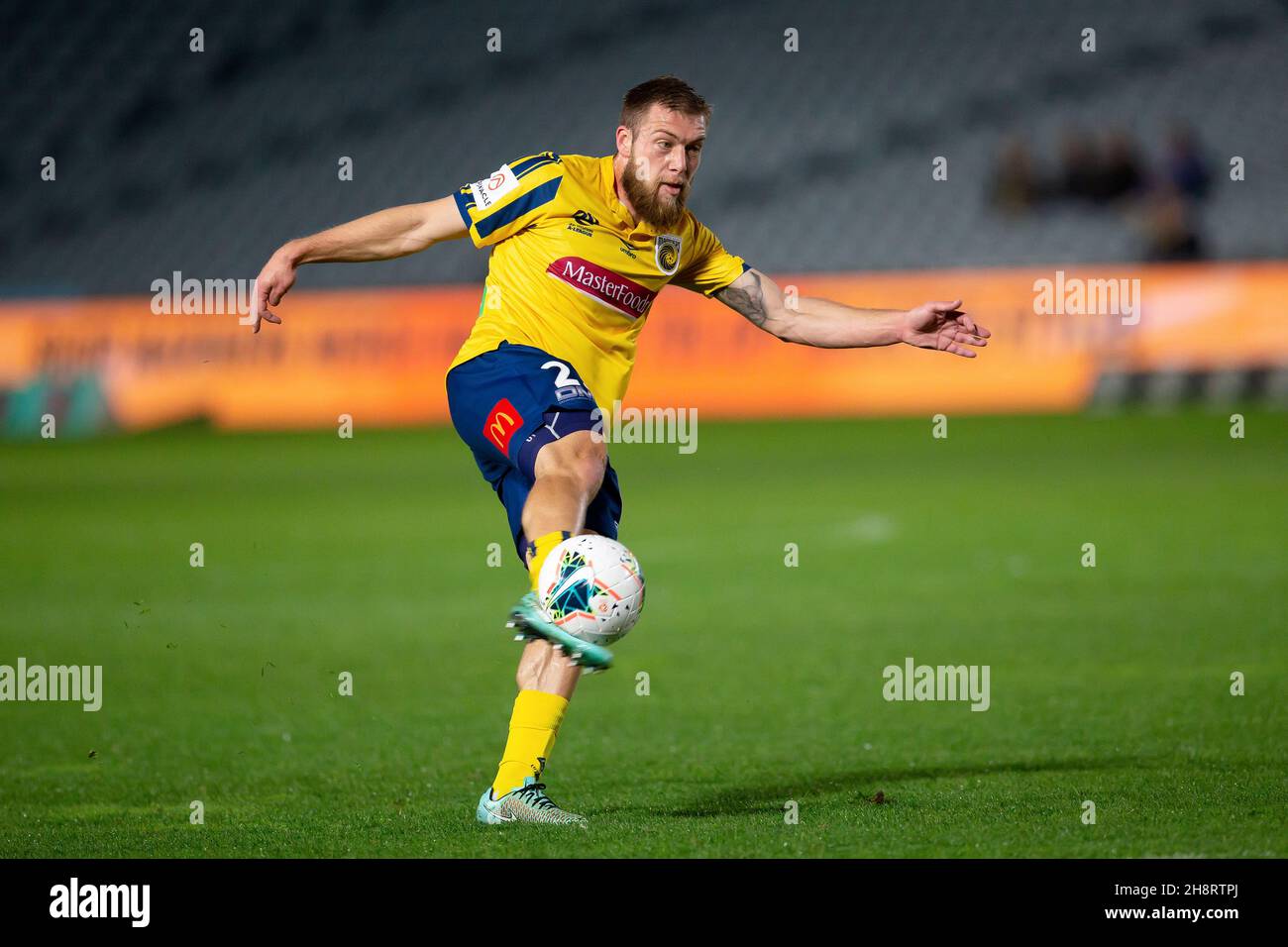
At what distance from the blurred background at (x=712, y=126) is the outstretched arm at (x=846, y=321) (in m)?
17.1

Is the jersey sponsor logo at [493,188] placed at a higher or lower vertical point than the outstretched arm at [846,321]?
higher

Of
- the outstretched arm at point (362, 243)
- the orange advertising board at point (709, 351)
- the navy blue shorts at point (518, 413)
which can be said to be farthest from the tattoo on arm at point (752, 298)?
the orange advertising board at point (709, 351)

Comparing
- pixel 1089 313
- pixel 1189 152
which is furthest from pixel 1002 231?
pixel 1089 313

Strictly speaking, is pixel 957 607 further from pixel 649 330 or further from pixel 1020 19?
pixel 1020 19

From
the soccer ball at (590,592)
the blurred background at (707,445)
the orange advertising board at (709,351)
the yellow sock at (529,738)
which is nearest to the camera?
the soccer ball at (590,592)

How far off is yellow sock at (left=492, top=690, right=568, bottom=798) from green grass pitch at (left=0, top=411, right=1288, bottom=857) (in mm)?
263

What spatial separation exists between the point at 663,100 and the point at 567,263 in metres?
0.60

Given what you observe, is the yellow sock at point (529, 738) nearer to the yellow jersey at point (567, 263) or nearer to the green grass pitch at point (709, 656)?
the green grass pitch at point (709, 656)

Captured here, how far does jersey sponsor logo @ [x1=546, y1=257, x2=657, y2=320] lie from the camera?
571 cm

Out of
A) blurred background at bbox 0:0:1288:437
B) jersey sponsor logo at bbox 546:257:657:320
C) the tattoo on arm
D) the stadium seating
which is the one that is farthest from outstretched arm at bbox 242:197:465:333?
the stadium seating

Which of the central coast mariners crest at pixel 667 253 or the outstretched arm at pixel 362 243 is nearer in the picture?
the outstretched arm at pixel 362 243

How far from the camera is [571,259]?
18.7 feet

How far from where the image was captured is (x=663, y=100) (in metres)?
5.57

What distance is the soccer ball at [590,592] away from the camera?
15.6ft
